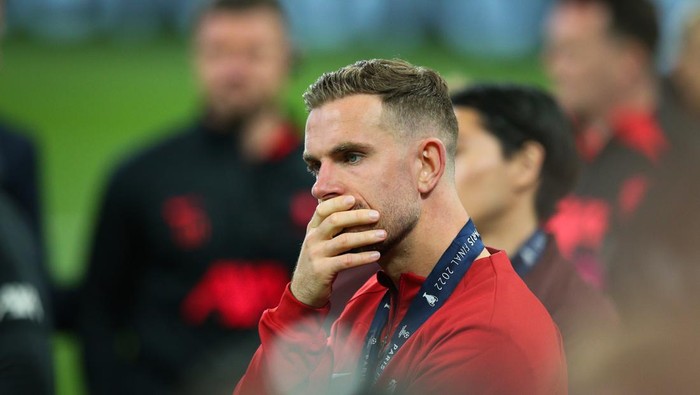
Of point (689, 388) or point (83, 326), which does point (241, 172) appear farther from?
point (689, 388)

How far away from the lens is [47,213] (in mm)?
10961

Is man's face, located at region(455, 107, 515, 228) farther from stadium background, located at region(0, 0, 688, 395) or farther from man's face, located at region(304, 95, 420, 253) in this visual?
stadium background, located at region(0, 0, 688, 395)

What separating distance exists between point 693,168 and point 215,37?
2003 millimetres

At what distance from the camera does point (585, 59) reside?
186 inches

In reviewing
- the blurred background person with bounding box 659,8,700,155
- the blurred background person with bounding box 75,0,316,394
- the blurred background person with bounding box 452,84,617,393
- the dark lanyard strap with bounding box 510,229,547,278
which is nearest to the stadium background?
the blurred background person with bounding box 75,0,316,394

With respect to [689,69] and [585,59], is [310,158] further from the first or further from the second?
[585,59]

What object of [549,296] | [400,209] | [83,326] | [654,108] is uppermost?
[400,209]

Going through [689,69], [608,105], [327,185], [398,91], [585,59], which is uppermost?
[398,91]

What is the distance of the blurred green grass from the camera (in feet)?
37.9

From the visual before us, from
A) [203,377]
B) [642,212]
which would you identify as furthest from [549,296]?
[203,377]

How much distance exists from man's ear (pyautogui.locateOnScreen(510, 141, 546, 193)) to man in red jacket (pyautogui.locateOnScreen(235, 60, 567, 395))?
1094 mm

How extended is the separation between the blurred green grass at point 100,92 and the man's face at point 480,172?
837cm

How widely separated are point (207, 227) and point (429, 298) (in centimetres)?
301

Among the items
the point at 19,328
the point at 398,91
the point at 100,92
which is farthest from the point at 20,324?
the point at 100,92
